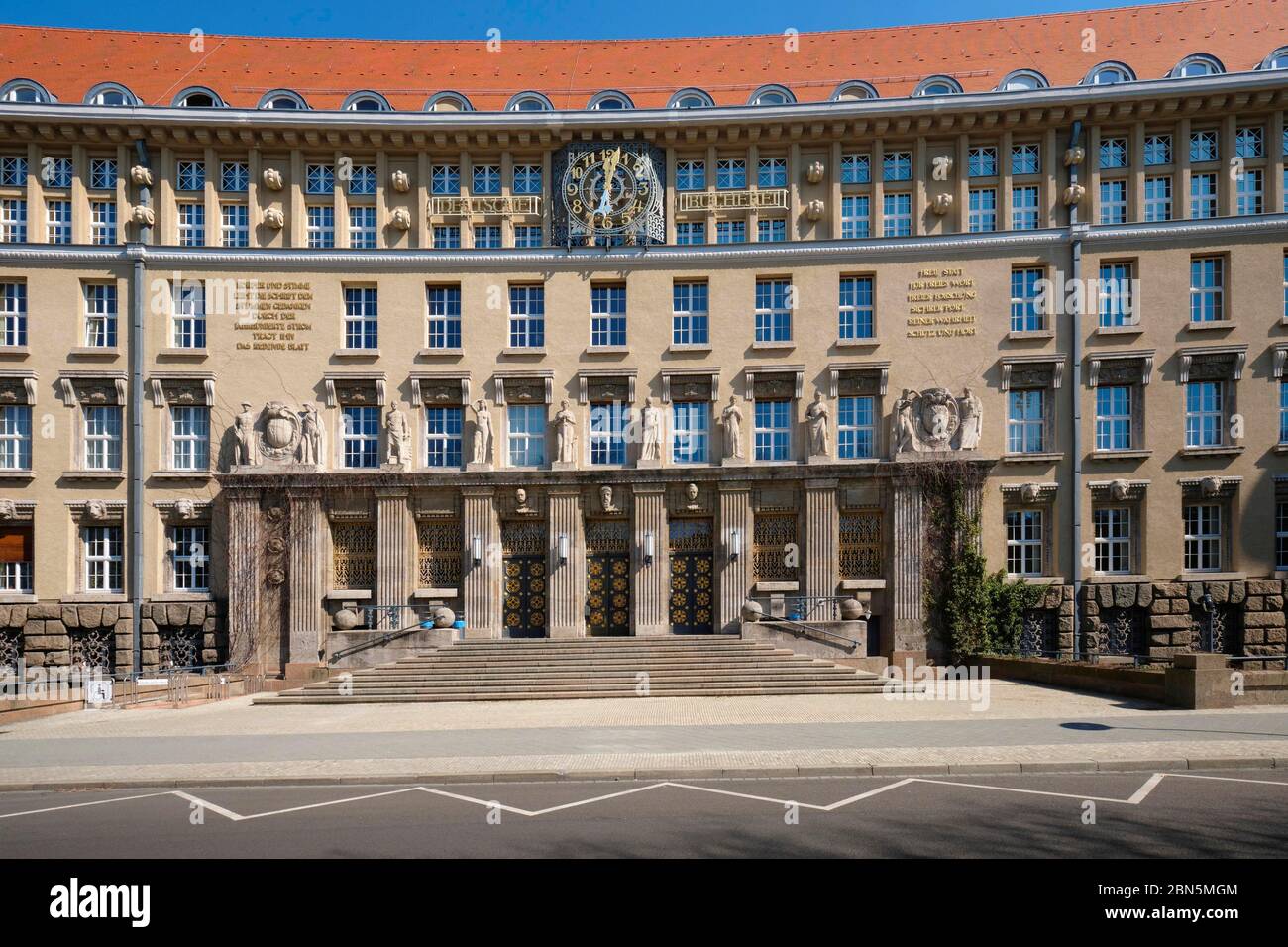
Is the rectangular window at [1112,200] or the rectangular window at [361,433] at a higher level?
the rectangular window at [1112,200]

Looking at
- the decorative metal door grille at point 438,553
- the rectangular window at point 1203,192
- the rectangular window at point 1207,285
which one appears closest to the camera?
the rectangular window at point 1207,285

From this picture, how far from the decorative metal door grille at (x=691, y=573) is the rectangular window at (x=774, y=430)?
2821 mm

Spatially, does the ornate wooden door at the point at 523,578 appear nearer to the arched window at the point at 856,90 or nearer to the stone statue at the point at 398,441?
the stone statue at the point at 398,441

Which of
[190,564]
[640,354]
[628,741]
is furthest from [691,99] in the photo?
[190,564]

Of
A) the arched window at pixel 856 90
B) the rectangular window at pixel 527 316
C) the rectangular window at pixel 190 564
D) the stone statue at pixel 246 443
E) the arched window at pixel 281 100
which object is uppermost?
the arched window at pixel 856 90

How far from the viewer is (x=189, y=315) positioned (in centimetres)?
2605

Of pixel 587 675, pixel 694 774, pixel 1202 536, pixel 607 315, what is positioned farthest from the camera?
pixel 607 315

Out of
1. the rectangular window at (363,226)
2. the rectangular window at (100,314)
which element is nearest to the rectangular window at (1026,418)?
the rectangular window at (363,226)

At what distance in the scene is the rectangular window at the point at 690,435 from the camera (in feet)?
85.1

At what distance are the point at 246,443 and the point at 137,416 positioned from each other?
351 cm

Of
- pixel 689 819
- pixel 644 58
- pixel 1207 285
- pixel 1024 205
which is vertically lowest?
pixel 689 819

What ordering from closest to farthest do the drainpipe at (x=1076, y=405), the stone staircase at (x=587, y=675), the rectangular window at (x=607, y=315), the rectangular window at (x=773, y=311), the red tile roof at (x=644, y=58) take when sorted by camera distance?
1. the stone staircase at (x=587, y=675)
2. the drainpipe at (x=1076, y=405)
3. the rectangular window at (x=773, y=311)
4. the rectangular window at (x=607, y=315)
5. the red tile roof at (x=644, y=58)

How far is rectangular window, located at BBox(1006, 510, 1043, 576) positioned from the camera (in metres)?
25.2

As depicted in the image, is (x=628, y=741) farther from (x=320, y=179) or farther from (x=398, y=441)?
(x=320, y=179)
